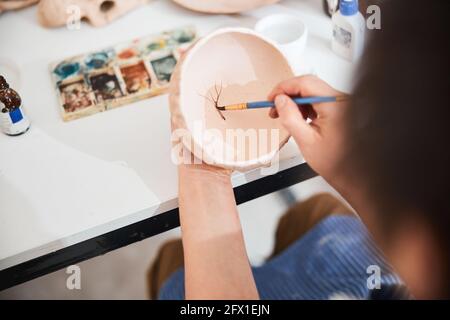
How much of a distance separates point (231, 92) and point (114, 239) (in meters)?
0.30

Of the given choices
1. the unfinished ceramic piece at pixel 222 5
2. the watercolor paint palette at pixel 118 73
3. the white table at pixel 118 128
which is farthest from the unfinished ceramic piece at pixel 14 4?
the unfinished ceramic piece at pixel 222 5

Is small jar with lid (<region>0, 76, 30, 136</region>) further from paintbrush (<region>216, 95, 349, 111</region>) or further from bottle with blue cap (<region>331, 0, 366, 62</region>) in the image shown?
bottle with blue cap (<region>331, 0, 366, 62</region>)

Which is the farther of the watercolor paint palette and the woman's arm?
the watercolor paint palette

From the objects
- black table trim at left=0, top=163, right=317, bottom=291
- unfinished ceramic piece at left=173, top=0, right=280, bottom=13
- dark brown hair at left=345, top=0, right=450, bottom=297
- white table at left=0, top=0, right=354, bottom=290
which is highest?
dark brown hair at left=345, top=0, right=450, bottom=297

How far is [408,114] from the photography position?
0.37 meters

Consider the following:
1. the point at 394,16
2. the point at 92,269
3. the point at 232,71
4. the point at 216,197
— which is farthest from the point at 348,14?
the point at 92,269

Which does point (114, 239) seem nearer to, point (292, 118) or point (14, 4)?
point (292, 118)

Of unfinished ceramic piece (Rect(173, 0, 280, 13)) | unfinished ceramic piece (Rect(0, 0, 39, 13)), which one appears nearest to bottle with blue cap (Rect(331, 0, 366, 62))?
unfinished ceramic piece (Rect(173, 0, 280, 13))

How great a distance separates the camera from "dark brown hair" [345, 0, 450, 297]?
13.8 inches

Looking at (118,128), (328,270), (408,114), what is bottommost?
(328,270)

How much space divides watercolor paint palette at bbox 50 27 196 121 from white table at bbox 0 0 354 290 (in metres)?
0.02

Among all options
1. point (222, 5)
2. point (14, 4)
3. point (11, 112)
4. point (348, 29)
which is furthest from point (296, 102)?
point (14, 4)

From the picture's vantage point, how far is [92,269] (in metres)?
1.44

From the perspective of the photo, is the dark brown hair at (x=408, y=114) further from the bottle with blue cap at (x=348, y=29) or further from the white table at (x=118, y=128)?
the bottle with blue cap at (x=348, y=29)
